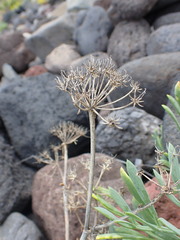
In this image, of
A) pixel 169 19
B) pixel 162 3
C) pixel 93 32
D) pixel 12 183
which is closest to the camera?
pixel 12 183

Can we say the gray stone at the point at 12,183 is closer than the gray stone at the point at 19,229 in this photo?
No

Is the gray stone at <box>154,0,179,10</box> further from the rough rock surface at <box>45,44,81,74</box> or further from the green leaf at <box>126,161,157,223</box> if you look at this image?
the green leaf at <box>126,161,157,223</box>

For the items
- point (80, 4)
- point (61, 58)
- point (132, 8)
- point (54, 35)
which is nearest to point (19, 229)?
point (132, 8)

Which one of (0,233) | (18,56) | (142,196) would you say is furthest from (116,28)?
(142,196)

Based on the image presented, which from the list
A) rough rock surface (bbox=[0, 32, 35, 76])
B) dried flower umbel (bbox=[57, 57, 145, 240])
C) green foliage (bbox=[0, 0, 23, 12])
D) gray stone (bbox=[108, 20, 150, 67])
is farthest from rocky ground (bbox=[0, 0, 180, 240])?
green foliage (bbox=[0, 0, 23, 12])

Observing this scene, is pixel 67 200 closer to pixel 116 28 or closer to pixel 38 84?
pixel 38 84

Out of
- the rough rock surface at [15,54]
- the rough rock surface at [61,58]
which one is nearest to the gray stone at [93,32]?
the rough rock surface at [61,58]

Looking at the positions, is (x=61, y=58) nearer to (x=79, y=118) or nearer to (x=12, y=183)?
(x=79, y=118)

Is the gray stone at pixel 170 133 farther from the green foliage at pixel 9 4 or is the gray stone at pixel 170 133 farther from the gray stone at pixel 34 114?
the green foliage at pixel 9 4
